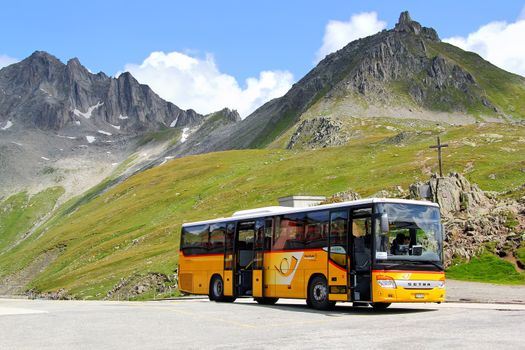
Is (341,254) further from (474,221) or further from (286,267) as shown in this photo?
(474,221)

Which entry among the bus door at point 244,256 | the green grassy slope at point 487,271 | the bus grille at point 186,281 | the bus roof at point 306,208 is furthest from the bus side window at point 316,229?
the green grassy slope at point 487,271

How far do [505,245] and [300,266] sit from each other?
53.7ft

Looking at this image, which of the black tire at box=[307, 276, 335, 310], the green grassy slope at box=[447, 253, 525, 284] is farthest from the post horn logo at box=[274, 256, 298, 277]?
the green grassy slope at box=[447, 253, 525, 284]

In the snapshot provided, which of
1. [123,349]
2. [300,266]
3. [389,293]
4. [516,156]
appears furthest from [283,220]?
[516,156]

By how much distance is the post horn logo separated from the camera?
Answer: 30.2 m

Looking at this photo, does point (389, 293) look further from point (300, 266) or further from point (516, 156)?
point (516, 156)

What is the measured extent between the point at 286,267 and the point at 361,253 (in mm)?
5435

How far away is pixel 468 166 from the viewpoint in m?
86.9

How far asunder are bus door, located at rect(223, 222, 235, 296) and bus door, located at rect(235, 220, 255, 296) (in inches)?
13.3

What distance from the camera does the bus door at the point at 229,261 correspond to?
35.5m

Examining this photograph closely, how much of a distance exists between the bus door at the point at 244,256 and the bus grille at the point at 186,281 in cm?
592

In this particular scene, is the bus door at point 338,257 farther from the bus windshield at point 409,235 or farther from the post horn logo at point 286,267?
the post horn logo at point 286,267

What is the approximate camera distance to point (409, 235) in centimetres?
2633

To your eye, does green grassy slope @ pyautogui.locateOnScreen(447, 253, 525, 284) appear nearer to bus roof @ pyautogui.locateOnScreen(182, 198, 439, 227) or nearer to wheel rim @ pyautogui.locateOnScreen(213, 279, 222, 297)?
bus roof @ pyautogui.locateOnScreen(182, 198, 439, 227)
